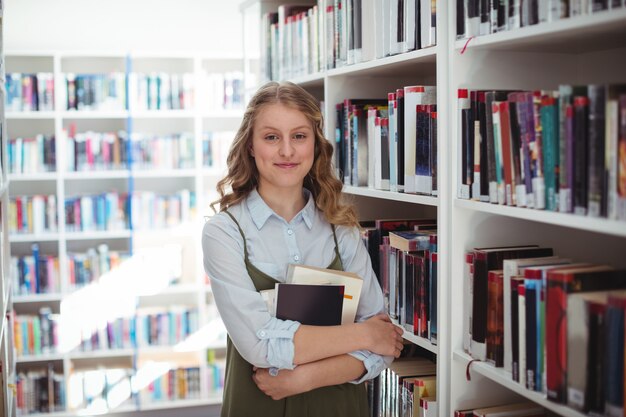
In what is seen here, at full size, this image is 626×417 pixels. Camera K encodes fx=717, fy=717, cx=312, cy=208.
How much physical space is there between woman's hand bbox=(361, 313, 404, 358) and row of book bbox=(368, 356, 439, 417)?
0.27 metres

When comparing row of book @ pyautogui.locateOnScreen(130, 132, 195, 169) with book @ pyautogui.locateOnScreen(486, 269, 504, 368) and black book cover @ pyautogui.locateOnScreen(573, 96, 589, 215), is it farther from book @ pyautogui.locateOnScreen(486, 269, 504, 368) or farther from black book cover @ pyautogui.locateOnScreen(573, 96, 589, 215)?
black book cover @ pyautogui.locateOnScreen(573, 96, 589, 215)

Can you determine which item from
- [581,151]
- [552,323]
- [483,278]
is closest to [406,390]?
[483,278]

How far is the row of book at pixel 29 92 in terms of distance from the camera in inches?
172

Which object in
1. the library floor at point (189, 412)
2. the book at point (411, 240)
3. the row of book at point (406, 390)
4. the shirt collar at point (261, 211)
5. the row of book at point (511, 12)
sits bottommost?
the library floor at point (189, 412)

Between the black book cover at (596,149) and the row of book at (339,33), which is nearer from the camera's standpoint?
the black book cover at (596,149)

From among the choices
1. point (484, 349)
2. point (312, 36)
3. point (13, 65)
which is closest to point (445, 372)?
point (484, 349)

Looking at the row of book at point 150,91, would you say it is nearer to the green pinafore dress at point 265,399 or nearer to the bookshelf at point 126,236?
the bookshelf at point 126,236

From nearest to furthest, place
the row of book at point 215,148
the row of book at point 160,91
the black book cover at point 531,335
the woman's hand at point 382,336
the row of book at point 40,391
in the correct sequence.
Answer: the black book cover at point 531,335 < the woman's hand at point 382,336 < the row of book at point 40,391 < the row of book at point 160,91 < the row of book at point 215,148

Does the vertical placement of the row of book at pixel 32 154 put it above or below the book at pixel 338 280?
above

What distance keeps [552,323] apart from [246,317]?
0.65 metres

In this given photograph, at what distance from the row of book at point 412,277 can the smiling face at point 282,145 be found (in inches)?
17.4

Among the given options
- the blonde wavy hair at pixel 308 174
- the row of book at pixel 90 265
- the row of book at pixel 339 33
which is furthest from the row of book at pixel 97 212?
the blonde wavy hair at pixel 308 174

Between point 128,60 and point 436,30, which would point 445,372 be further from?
point 128,60

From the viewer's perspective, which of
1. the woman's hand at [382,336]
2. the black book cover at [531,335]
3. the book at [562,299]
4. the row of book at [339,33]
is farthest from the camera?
the row of book at [339,33]
